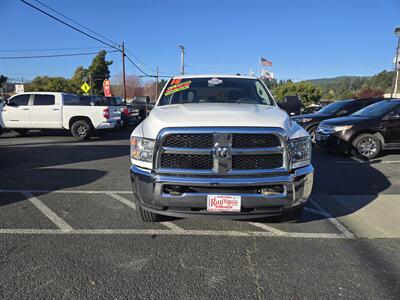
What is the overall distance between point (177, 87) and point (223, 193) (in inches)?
101

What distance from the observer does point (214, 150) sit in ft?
10.2

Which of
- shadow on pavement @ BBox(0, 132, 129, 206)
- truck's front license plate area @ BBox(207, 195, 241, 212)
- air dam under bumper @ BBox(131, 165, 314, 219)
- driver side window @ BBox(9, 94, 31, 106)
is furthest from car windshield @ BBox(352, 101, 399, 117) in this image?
driver side window @ BBox(9, 94, 31, 106)

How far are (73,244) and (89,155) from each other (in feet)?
19.5

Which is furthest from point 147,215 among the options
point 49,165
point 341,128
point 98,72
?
point 98,72

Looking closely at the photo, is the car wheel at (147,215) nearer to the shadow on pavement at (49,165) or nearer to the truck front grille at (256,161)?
the truck front grille at (256,161)

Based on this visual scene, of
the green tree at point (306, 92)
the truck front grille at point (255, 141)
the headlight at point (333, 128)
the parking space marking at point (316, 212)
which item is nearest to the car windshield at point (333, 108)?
the headlight at point (333, 128)

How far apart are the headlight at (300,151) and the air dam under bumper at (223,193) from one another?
13 cm

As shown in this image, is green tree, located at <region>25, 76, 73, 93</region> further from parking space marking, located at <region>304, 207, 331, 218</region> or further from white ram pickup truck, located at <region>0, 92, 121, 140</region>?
parking space marking, located at <region>304, 207, 331, 218</region>

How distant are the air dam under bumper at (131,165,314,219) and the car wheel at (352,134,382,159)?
6122 mm

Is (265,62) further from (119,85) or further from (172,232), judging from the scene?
(119,85)

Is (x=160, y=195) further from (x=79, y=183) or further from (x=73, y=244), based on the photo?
(x=79, y=183)

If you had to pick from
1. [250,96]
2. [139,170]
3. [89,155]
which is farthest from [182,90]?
[89,155]

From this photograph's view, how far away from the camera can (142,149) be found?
333 centimetres

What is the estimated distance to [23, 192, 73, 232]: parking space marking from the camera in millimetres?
3877
